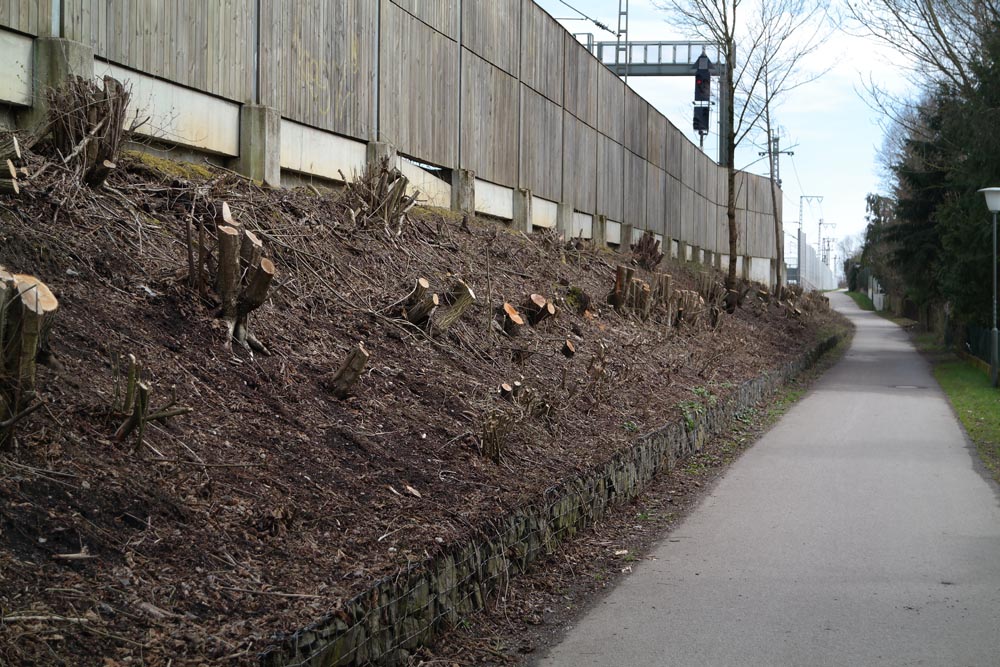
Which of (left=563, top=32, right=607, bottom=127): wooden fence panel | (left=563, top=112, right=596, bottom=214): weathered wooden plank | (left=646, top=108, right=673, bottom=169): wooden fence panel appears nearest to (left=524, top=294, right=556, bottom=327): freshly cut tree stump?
(left=563, top=112, right=596, bottom=214): weathered wooden plank

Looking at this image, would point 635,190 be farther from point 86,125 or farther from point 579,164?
point 86,125

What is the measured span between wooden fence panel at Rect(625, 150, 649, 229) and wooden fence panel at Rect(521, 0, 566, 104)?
5.87m

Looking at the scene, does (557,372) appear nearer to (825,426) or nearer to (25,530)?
(825,426)

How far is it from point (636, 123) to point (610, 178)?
3481 millimetres

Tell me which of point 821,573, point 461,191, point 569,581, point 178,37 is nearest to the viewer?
point 569,581

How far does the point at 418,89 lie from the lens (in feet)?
47.1

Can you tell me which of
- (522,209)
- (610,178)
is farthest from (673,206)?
(522,209)

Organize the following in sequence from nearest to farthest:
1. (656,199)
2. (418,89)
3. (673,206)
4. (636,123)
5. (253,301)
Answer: (253,301)
(418,89)
(636,123)
(656,199)
(673,206)

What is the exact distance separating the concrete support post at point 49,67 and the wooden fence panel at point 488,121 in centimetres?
839

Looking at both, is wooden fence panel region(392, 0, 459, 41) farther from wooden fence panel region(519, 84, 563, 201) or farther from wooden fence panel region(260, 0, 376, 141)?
wooden fence panel region(519, 84, 563, 201)

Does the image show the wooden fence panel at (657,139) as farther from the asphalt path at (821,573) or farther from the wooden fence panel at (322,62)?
the asphalt path at (821,573)

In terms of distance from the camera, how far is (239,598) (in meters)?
4.18

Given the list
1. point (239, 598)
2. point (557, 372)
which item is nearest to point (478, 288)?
point (557, 372)

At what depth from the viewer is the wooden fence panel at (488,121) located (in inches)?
639
